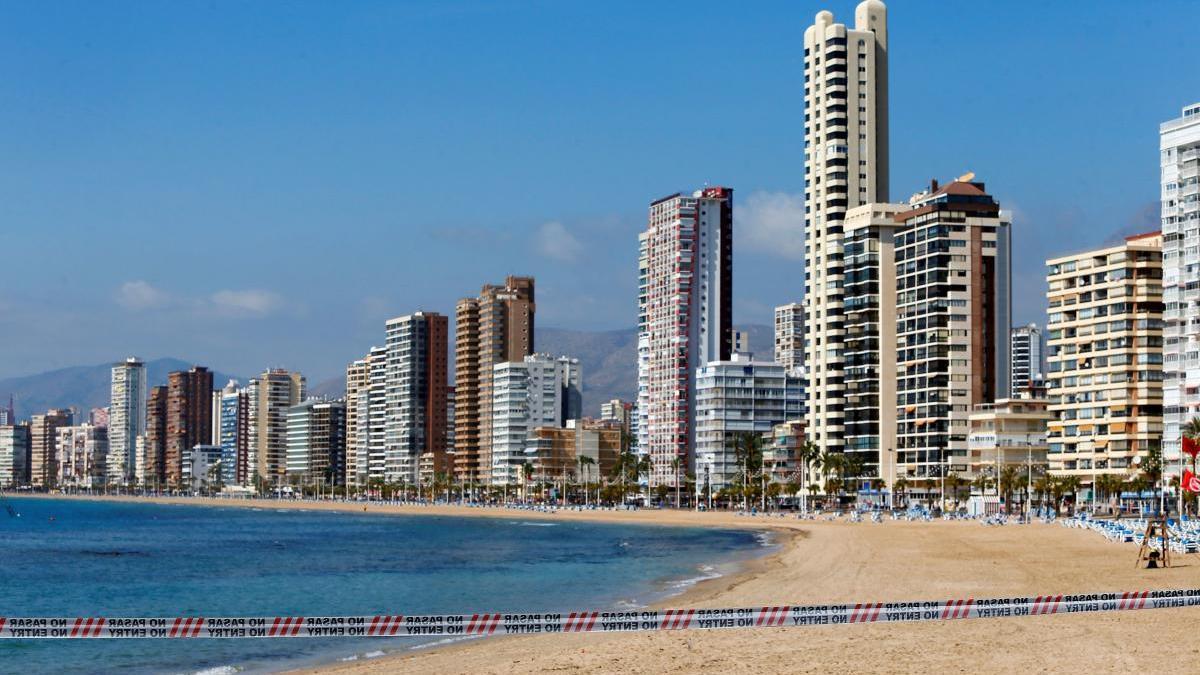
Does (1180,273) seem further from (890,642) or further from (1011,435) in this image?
(890,642)

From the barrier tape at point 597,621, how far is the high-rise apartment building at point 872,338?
416 feet

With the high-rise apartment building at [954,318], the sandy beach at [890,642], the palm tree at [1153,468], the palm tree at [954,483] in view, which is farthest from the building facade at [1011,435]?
the sandy beach at [890,642]

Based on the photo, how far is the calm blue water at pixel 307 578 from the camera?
39.4 m

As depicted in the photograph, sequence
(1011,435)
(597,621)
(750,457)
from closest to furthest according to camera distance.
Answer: (597,621)
(1011,435)
(750,457)

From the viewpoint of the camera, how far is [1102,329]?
141 metres

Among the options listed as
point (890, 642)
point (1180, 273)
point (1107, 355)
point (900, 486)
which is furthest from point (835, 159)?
point (890, 642)

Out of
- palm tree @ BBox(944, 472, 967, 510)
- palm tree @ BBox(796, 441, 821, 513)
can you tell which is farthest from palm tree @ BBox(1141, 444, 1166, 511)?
palm tree @ BBox(796, 441, 821, 513)

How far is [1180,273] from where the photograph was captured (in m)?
128

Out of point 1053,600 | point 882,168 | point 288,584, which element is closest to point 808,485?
point 882,168

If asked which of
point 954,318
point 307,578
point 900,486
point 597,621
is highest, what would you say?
point 954,318

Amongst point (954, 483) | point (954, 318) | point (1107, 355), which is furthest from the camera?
point (954, 318)

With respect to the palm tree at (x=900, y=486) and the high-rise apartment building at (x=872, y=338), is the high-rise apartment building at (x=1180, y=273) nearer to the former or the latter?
the palm tree at (x=900, y=486)

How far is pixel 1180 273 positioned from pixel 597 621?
105m

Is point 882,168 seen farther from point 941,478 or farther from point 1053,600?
point 1053,600
